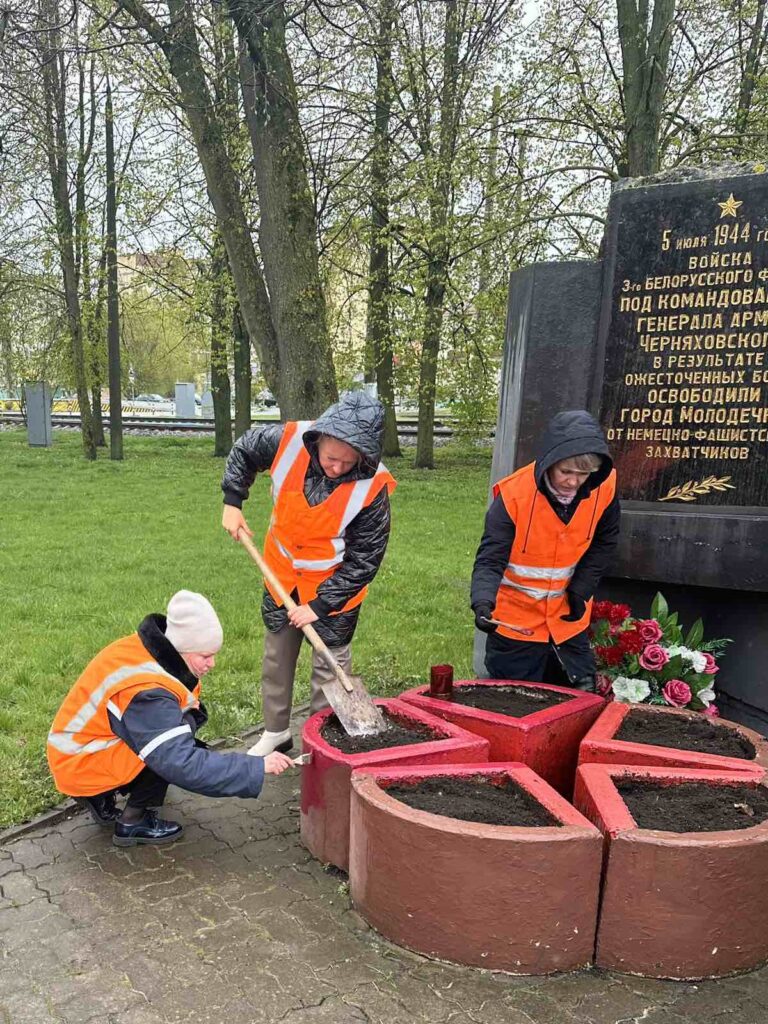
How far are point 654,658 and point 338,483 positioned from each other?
165cm

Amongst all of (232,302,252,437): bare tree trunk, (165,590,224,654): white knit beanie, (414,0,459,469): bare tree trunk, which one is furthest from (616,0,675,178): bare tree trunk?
(232,302,252,437): bare tree trunk

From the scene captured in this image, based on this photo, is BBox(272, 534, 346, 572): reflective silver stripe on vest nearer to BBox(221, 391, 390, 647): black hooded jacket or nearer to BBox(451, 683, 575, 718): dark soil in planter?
BBox(221, 391, 390, 647): black hooded jacket

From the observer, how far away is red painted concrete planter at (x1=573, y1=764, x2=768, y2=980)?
236 centimetres

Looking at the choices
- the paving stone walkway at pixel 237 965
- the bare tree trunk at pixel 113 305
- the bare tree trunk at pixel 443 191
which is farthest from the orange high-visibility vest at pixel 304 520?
the bare tree trunk at pixel 113 305

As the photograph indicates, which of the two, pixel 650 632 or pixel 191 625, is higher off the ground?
pixel 191 625

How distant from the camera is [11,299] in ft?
66.5

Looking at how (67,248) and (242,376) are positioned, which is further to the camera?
(242,376)

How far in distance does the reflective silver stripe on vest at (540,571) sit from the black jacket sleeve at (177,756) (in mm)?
1394

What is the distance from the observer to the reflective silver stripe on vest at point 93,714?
9.57ft

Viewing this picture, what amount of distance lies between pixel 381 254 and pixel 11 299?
32.8ft

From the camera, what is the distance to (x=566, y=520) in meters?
3.49

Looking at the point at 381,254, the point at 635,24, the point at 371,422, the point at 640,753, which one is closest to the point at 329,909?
the point at 640,753

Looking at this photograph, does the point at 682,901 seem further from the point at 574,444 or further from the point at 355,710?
the point at 574,444

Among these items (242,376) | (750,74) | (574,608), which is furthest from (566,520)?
(242,376)
